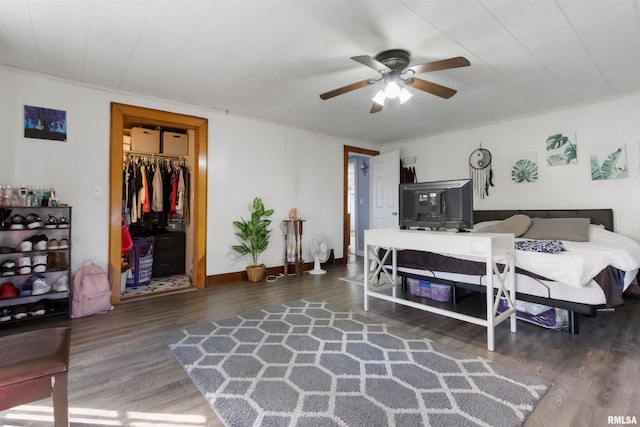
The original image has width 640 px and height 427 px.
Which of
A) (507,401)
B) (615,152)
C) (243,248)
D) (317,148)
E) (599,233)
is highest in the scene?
(317,148)

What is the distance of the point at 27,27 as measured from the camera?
2.23 meters

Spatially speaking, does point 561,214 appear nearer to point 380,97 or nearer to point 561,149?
point 561,149

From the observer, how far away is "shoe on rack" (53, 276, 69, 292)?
9.43 ft

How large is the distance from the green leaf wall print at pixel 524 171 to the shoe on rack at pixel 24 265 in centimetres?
589

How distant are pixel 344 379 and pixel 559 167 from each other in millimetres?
4162

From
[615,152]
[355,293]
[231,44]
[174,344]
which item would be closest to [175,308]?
[174,344]

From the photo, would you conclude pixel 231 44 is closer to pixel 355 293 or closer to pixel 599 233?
pixel 355 293

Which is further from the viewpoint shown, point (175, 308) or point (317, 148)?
point (317, 148)

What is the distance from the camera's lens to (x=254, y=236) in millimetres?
4332

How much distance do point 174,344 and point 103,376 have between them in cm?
49

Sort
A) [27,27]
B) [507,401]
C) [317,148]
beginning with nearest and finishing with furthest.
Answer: [507,401] < [27,27] < [317,148]

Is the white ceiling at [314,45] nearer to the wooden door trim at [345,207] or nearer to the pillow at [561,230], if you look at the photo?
the pillow at [561,230]

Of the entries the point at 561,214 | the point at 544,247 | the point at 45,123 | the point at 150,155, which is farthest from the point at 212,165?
the point at 561,214

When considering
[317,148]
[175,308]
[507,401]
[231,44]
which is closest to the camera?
[507,401]
